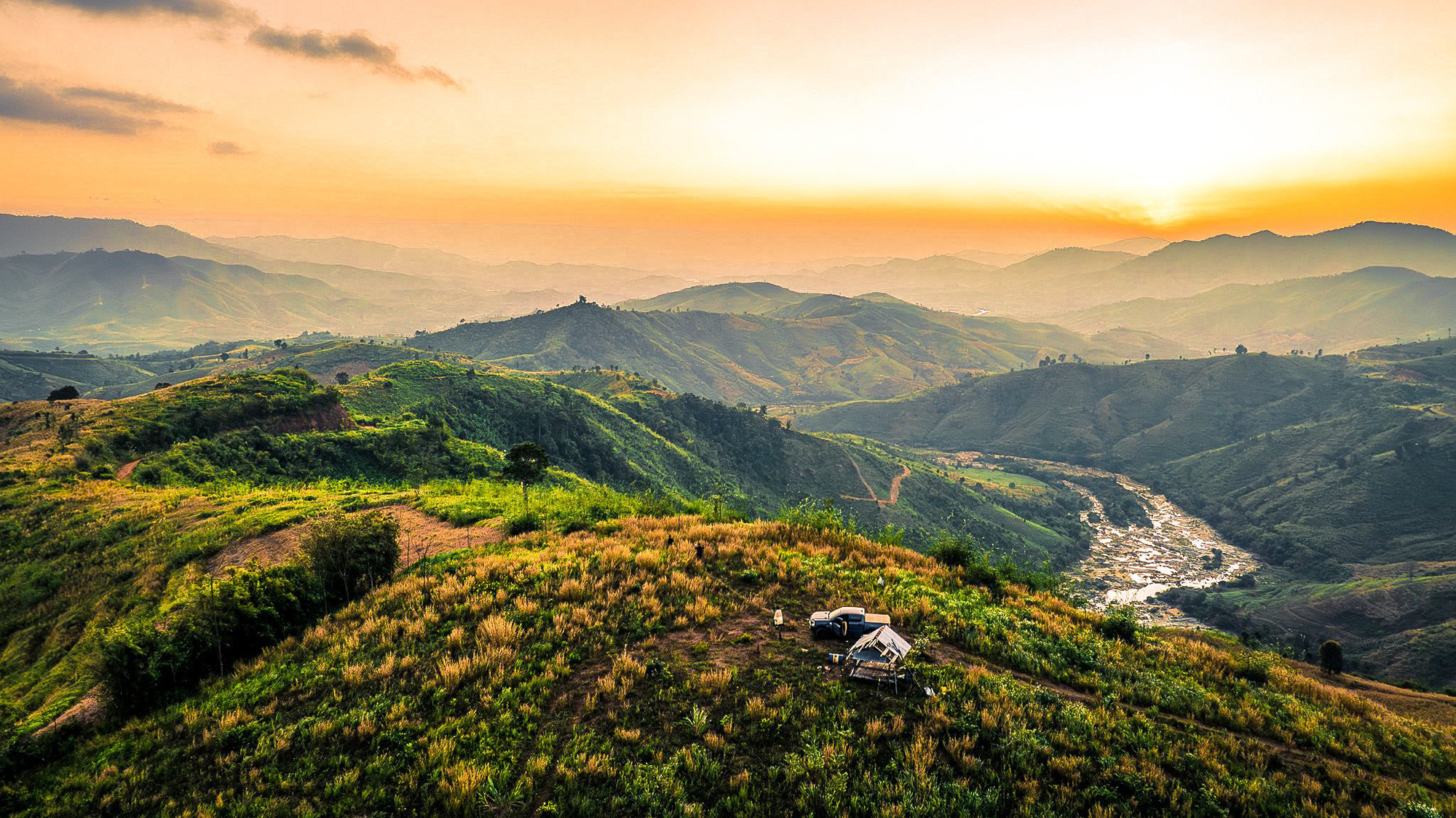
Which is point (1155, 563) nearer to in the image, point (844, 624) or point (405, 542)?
point (844, 624)

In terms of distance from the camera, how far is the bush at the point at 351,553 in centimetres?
1886

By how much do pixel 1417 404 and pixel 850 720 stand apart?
302 m

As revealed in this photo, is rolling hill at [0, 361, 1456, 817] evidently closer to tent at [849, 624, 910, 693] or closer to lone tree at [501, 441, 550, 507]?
tent at [849, 624, 910, 693]

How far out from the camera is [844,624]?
1659 cm

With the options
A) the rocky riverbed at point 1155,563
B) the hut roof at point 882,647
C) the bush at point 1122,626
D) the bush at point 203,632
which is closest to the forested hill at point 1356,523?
the rocky riverbed at point 1155,563

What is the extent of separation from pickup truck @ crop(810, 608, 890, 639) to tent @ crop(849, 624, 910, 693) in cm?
208

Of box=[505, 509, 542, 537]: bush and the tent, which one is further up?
the tent

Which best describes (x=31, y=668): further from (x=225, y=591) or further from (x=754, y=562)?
(x=754, y=562)

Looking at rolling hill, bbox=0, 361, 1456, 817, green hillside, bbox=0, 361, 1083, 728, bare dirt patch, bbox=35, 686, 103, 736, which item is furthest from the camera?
green hillside, bbox=0, 361, 1083, 728

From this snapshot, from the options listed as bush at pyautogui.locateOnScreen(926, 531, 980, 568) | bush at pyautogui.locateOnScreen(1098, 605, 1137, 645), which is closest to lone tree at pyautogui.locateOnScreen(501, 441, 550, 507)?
bush at pyautogui.locateOnScreen(926, 531, 980, 568)

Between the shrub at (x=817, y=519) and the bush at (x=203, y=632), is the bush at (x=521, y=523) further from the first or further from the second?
the shrub at (x=817, y=519)

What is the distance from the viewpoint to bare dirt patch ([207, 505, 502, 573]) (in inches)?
888

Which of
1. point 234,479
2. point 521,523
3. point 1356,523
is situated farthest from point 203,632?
point 1356,523

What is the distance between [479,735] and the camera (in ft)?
39.3
